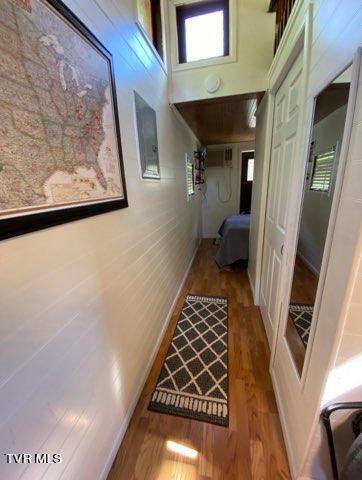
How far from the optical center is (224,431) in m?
1.22

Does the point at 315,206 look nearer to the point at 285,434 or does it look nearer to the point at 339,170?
the point at 339,170

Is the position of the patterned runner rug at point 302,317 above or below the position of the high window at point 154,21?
below

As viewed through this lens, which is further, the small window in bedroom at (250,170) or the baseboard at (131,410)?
the small window in bedroom at (250,170)

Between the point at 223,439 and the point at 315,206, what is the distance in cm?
142

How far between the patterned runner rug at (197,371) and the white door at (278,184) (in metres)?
0.50

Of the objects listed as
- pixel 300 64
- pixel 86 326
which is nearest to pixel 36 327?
pixel 86 326

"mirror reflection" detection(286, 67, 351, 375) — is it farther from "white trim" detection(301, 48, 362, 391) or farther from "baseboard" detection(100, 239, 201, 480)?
"baseboard" detection(100, 239, 201, 480)

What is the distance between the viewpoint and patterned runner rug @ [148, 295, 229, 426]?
1.35 meters

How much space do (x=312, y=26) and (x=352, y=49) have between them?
0.52 m

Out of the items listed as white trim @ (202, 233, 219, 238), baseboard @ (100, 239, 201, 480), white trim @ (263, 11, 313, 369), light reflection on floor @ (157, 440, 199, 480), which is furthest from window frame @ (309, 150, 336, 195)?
Result: white trim @ (202, 233, 219, 238)

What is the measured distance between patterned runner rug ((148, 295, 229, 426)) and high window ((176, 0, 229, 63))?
105 inches

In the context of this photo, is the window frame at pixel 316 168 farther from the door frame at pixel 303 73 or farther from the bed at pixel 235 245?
the bed at pixel 235 245

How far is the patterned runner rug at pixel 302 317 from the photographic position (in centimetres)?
102

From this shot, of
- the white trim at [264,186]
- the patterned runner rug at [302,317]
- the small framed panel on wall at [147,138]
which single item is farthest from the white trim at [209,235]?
the patterned runner rug at [302,317]
